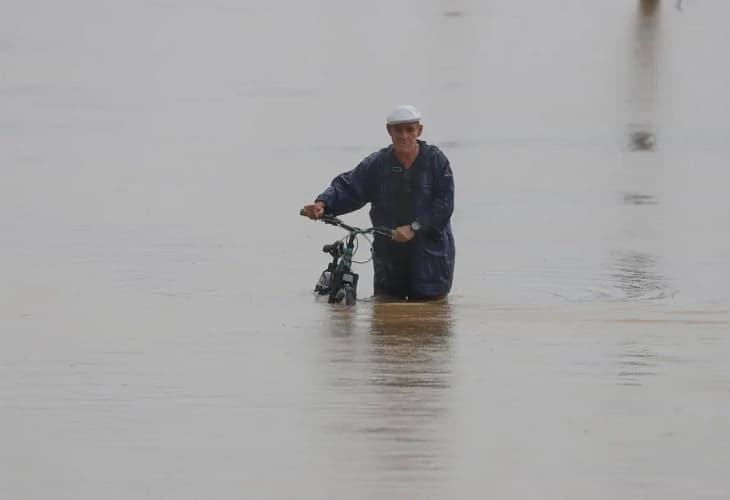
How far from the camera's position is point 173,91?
1179 inches

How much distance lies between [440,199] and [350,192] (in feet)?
1.88

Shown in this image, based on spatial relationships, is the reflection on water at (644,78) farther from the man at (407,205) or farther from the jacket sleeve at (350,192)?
the jacket sleeve at (350,192)

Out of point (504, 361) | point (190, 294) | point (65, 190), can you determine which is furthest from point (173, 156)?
point (504, 361)

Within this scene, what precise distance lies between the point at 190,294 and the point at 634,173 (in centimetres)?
944

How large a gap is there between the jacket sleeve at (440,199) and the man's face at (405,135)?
8.7 inches

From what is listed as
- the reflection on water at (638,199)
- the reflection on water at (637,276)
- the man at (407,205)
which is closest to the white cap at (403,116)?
the man at (407,205)

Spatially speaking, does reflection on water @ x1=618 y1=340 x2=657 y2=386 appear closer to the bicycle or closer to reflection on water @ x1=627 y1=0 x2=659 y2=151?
the bicycle

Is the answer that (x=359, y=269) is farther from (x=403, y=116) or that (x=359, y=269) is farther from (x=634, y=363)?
(x=634, y=363)

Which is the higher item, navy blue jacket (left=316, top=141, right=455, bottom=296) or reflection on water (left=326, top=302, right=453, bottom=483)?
navy blue jacket (left=316, top=141, right=455, bottom=296)

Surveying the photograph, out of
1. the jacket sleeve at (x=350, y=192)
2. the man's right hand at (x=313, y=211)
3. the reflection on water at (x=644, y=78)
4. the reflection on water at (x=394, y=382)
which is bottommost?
the reflection on water at (x=394, y=382)

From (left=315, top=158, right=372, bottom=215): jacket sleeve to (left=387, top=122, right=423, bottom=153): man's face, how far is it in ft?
1.04

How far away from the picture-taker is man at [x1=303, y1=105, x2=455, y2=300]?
12.1 meters

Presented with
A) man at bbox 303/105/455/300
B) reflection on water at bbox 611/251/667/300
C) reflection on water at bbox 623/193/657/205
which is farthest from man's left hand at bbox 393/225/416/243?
reflection on water at bbox 623/193/657/205

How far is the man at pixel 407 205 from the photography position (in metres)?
12.1
